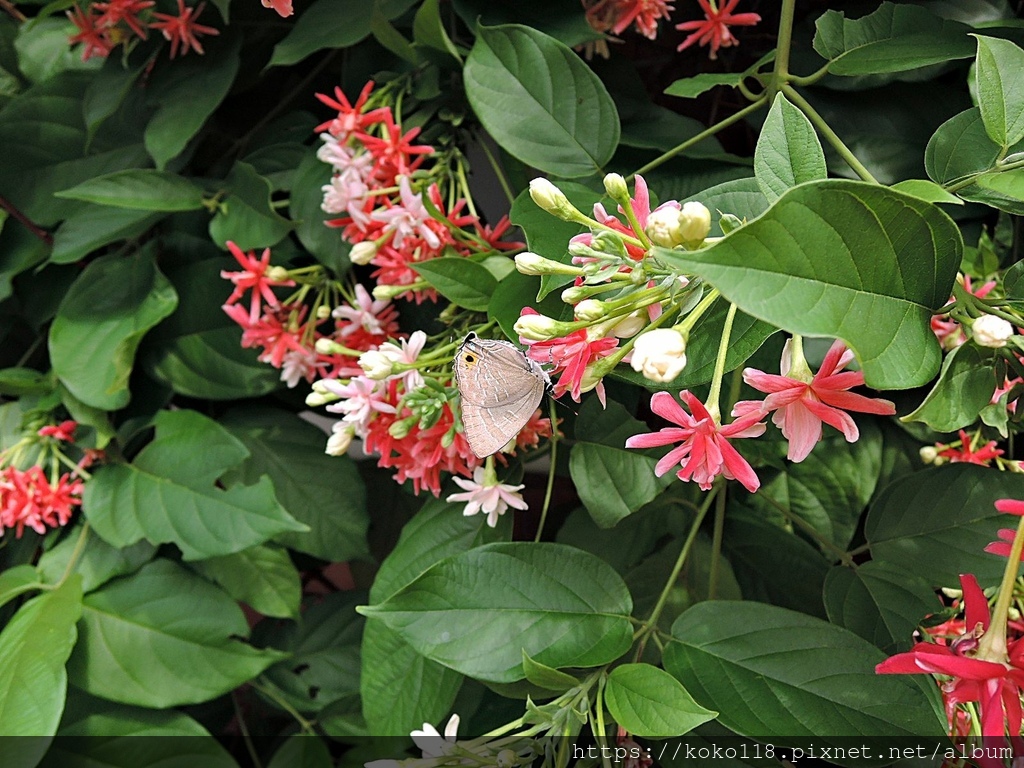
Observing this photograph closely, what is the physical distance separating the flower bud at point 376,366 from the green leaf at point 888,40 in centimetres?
29

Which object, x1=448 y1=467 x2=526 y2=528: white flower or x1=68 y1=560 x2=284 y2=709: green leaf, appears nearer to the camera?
x1=448 y1=467 x2=526 y2=528: white flower

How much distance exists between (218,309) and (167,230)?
113 mm

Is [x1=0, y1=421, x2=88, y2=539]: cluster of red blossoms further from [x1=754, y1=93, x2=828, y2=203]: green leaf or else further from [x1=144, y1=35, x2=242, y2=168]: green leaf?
[x1=754, y1=93, x2=828, y2=203]: green leaf

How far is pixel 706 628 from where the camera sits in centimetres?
44

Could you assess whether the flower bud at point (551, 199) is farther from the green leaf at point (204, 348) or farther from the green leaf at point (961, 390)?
the green leaf at point (204, 348)

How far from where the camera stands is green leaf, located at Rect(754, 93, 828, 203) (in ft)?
0.95

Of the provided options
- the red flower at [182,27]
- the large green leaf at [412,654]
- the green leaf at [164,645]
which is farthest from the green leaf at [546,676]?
the red flower at [182,27]

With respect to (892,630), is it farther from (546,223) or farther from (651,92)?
(651,92)

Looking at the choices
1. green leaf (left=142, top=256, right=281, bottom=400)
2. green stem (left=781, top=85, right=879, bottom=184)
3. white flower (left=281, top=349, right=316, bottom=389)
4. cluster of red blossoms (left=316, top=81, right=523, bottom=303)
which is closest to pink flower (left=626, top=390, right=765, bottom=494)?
green stem (left=781, top=85, right=879, bottom=184)

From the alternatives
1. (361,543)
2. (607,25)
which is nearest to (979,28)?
(607,25)

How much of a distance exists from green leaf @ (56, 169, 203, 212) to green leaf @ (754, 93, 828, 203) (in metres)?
0.49

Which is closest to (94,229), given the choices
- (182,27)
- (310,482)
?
(182,27)

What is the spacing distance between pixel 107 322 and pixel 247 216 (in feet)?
0.57

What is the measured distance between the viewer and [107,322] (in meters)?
0.68
